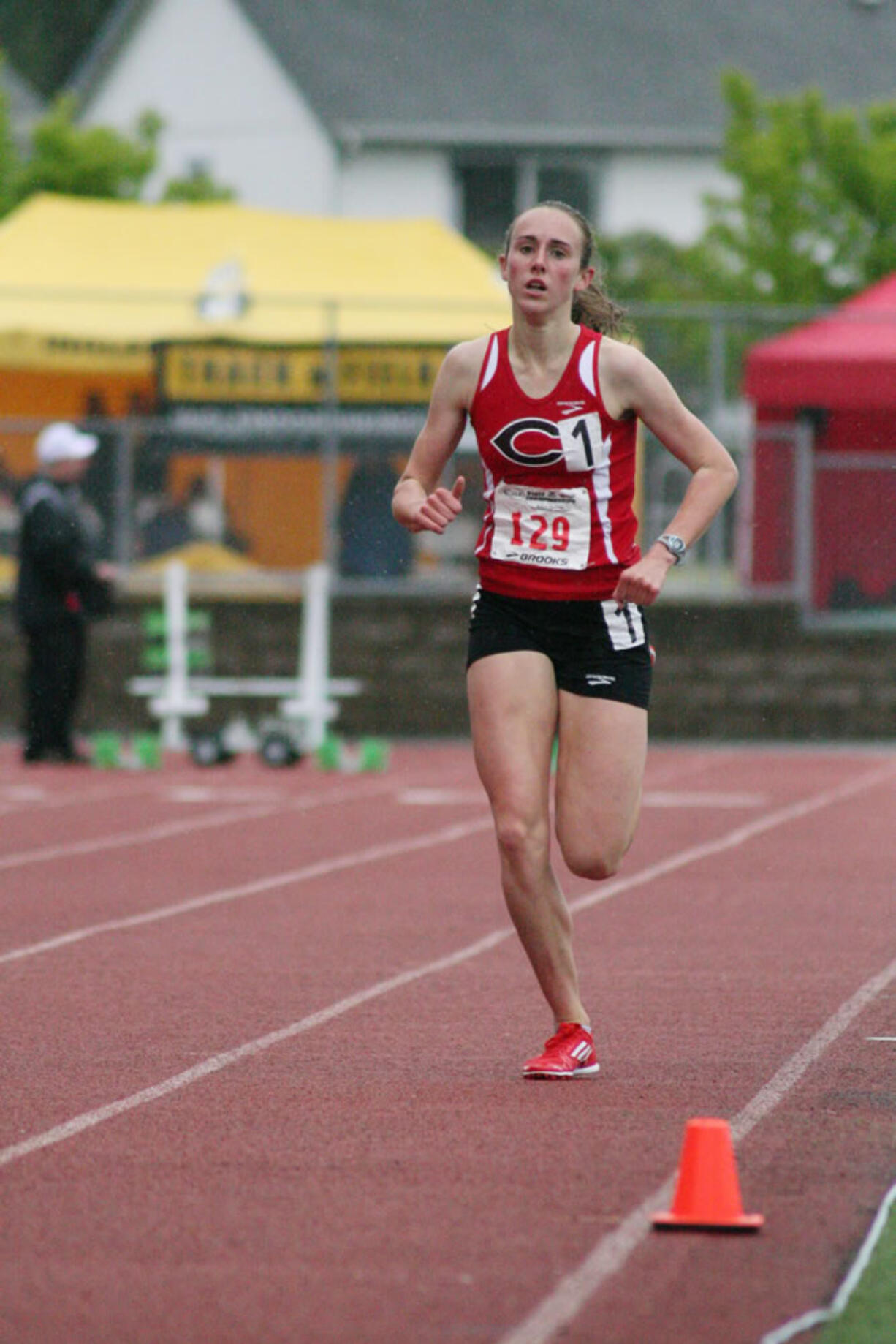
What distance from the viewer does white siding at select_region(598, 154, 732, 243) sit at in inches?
1912

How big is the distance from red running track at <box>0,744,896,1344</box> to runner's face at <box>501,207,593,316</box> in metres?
1.95

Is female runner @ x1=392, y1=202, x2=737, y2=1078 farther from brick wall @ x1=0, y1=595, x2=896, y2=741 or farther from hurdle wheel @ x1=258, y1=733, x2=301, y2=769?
brick wall @ x1=0, y1=595, x2=896, y2=741

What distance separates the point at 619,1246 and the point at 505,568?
227 cm

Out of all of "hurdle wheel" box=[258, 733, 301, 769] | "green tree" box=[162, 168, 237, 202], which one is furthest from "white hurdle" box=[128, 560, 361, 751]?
"green tree" box=[162, 168, 237, 202]

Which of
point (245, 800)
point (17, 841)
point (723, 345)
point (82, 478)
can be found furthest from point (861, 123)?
point (17, 841)

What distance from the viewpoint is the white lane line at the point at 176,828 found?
1335 centimetres

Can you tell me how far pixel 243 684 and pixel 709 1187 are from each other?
1568cm

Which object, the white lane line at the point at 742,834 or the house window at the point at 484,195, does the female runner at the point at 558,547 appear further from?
the house window at the point at 484,195

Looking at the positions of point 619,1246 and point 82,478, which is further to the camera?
point 82,478

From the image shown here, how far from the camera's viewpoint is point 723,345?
23391mm

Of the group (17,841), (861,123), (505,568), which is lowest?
(17,841)

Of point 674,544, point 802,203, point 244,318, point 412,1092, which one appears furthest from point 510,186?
point 412,1092

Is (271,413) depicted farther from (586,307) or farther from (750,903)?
(586,307)

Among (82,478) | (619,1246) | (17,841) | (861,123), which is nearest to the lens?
(619,1246)
